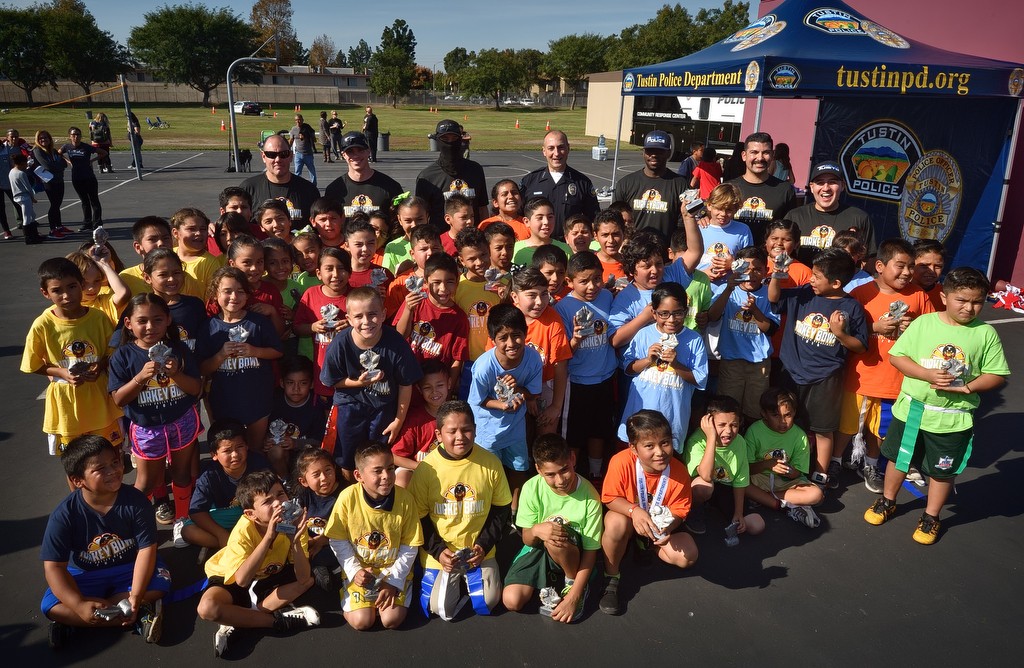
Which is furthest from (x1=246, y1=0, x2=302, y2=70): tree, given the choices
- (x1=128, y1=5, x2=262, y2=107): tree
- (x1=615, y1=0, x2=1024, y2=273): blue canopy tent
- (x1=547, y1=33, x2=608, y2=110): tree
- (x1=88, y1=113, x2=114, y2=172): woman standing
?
(x1=615, y1=0, x2=1024, y2=273): blue canopy tent


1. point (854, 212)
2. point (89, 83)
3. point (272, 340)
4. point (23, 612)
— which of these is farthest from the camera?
point (89, 83)

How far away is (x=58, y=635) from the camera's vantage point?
365 centimetres

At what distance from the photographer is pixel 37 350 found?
4.50 meters

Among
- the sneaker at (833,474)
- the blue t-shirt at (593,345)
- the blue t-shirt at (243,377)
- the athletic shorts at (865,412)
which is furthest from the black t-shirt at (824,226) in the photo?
the blue t-shirt at (243,377)

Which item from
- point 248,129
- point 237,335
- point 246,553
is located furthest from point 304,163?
point 248,129

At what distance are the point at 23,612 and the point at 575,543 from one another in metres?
3.39

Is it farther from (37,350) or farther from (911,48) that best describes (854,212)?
(37,350)

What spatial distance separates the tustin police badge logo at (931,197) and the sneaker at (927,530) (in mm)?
7470

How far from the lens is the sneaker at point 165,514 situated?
15.8 ft

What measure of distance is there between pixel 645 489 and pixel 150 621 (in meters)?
3.12

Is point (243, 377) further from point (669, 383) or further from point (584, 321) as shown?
point (669, 383)

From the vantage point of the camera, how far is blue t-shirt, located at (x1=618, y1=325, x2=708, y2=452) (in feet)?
15.9

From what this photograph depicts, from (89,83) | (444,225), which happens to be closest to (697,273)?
(444,225)

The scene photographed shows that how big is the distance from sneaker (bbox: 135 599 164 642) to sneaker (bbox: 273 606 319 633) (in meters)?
0.64
